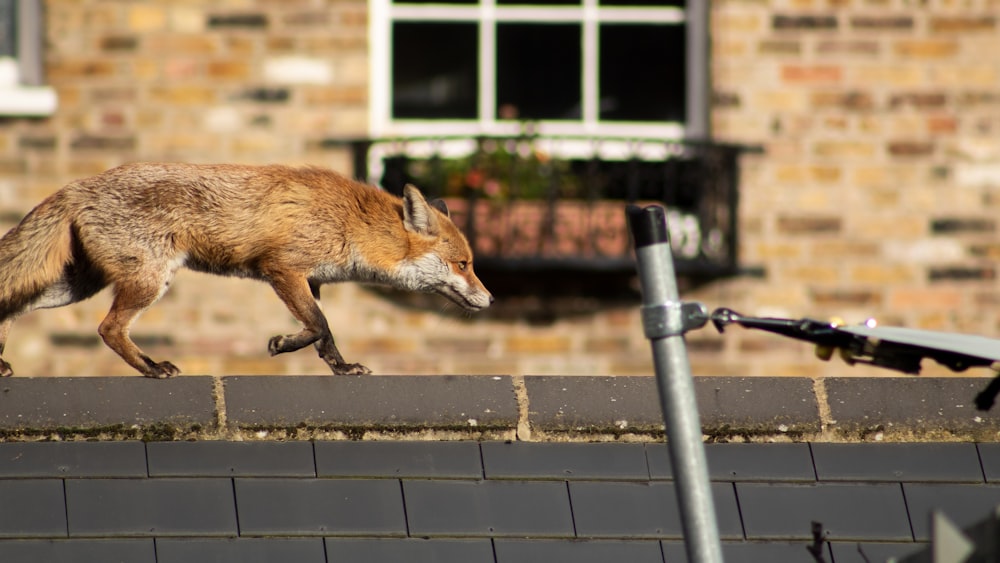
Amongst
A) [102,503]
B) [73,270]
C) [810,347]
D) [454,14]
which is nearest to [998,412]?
[102,503]

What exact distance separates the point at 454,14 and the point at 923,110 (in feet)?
8.08

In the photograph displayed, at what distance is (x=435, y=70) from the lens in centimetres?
712

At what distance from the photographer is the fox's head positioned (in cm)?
390

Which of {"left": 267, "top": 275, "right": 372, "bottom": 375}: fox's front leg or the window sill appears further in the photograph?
the window sill

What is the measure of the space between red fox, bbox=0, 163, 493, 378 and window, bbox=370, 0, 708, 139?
331 centimetres

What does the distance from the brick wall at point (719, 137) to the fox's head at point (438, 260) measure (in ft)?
9.14

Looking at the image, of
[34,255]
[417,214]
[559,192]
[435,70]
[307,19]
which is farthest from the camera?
[435,70]

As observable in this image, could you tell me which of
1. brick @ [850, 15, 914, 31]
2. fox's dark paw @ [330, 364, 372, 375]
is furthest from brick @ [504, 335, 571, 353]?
fox's dark paw @ [330, 364, 372, 375]

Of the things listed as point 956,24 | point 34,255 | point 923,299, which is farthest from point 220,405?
point 956,24

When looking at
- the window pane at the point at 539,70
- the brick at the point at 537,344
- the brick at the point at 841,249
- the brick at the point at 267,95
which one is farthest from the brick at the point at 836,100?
the brick at the point at 267,95

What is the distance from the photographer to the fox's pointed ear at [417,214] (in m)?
3.83

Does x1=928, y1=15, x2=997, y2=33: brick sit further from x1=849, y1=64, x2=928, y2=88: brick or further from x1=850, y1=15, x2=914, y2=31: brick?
x1=849, y1=64, x2=928, y2=88: brick

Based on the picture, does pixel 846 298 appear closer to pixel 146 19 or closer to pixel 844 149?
pixel 844 149

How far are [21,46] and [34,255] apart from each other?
4.04 m
